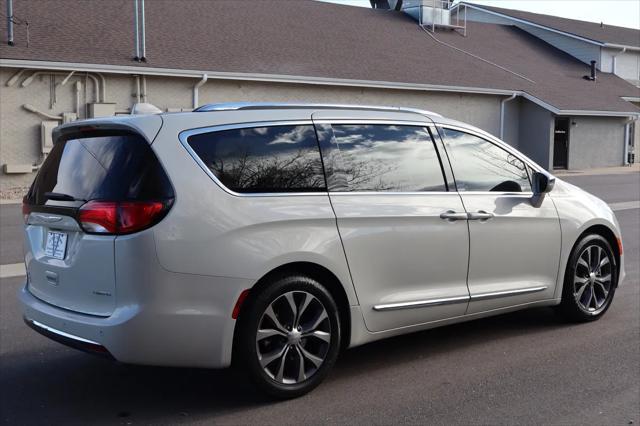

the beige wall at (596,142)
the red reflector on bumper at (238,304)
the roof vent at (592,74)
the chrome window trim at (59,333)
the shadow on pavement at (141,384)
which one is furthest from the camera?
the roof vent at (592,74)

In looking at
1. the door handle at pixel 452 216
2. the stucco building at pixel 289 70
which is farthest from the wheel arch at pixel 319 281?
the stucco building at pixel 289 70

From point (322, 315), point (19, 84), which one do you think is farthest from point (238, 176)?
point (19, 84)

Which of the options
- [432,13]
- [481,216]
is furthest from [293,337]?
[432,13]

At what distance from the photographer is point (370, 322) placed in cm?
480

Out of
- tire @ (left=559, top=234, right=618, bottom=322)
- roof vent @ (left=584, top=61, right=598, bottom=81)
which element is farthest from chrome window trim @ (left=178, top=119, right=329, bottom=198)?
roof vent @ (left=584, top=61, right=598, bottom=81)

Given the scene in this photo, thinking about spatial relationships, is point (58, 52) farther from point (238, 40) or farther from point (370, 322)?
point (370, 322)

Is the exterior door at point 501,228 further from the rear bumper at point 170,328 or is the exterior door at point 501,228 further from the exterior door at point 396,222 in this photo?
the rear bumper at point 170,328

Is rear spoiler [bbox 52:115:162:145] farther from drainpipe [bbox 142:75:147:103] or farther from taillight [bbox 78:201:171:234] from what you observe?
drainpipe [bbox 142:75:147:103]

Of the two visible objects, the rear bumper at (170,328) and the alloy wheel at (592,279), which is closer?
the rear bumper at (170,328)

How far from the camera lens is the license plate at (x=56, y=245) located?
172 inches

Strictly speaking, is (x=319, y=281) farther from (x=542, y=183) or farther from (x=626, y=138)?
(x=626, y=138)

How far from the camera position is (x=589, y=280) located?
20.1 feet

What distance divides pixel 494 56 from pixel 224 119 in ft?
107

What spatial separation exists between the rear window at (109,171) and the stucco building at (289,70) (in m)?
16.5
